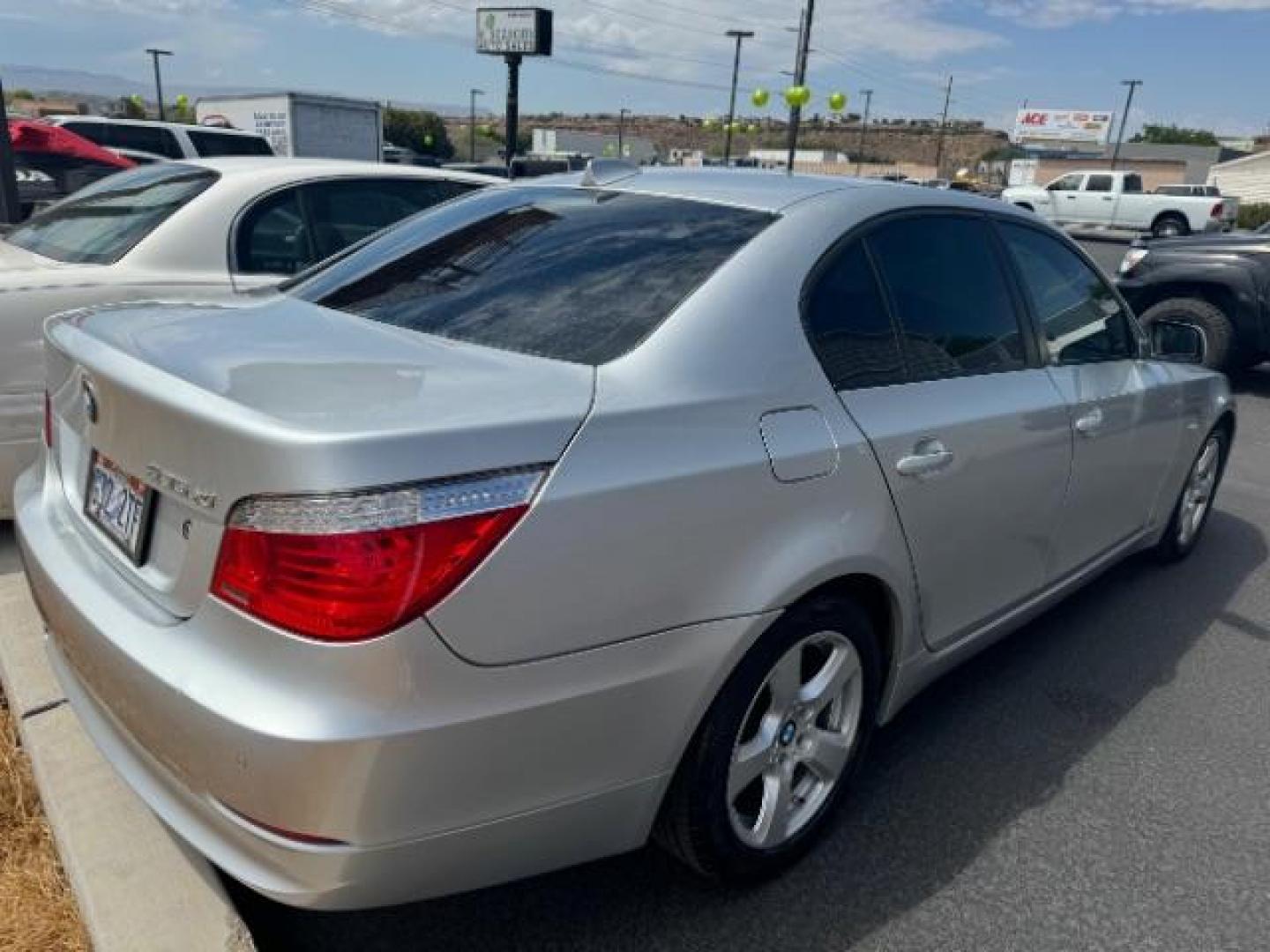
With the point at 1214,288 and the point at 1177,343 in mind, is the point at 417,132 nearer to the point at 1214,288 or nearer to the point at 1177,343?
the point at 1214,288

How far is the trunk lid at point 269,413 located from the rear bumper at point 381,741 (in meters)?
0.16

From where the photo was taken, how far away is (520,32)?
15.2m

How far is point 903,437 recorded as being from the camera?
2.38m

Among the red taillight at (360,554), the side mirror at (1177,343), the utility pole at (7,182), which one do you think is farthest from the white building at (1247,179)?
the red taillight at (360,554)

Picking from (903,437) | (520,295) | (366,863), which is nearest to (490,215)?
(520,295)

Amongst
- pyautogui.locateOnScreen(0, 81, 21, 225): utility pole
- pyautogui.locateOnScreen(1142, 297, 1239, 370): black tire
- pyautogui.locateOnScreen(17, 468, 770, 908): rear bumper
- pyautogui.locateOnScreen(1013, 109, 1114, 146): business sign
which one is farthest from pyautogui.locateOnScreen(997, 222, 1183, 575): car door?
pyautogui.locateOnScreen(1013, 109, 1114, 146): business sign

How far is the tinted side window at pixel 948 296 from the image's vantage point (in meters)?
2.60

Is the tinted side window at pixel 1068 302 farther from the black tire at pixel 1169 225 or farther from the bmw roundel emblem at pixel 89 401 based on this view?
the black tire at pixel 1169 225

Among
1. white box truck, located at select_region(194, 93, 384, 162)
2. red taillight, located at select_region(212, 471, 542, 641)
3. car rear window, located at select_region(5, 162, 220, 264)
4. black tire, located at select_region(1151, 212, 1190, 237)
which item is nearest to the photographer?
red taillight, located at select_region(212, 471, 542, 641)

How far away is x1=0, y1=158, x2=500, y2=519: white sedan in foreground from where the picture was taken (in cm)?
352

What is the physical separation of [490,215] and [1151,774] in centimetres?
253

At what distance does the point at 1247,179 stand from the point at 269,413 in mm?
60972

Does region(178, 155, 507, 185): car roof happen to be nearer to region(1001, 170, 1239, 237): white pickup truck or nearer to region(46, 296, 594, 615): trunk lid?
region(46, 296, 594, 615): trunk lid

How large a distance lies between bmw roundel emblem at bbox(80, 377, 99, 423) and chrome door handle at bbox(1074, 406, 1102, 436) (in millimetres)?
2708
